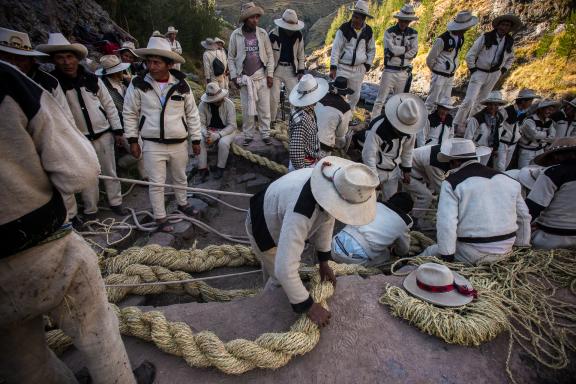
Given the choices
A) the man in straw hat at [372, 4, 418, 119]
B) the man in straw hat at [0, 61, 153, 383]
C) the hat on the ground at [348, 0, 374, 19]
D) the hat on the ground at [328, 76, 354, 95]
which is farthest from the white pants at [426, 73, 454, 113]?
the man in straw hat at [0, 61, 153, 383]

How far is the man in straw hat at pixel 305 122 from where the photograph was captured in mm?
4203

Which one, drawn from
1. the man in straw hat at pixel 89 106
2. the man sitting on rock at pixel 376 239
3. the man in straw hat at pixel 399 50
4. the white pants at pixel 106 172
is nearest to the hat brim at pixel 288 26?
the man in straw hat at pixel 399 50

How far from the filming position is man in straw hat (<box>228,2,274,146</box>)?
567 centimetres

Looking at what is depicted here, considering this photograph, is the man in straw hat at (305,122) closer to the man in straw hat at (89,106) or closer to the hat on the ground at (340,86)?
the hat on the ground at (340,86)

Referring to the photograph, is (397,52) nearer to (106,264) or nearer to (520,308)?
(520,308)

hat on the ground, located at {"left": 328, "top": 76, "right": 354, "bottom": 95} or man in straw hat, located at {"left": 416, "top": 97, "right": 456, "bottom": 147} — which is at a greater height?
hat on the ground, located at {"left": 328, "top": 76, "right": 354, "bottom": 95}

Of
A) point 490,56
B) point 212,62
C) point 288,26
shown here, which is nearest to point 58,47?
point 288,26

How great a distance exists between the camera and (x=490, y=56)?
656 cm

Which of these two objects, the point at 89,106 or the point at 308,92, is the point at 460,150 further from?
the point at 89,106

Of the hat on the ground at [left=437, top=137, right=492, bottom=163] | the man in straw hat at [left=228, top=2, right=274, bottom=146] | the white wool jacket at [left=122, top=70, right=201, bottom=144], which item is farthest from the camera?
the man in straw hat at [left=228, top=2, right=274, bottom=146]

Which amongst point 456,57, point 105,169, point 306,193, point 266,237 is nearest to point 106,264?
point 105,169

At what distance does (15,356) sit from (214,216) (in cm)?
391

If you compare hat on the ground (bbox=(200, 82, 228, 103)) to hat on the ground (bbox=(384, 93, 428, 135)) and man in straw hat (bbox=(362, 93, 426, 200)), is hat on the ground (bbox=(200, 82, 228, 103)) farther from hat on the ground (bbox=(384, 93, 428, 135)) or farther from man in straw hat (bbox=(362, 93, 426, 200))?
hat on the ground (bbox=(384, 93, 428, 135))

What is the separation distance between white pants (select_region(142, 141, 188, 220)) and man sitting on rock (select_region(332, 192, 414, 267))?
235 centimetres
